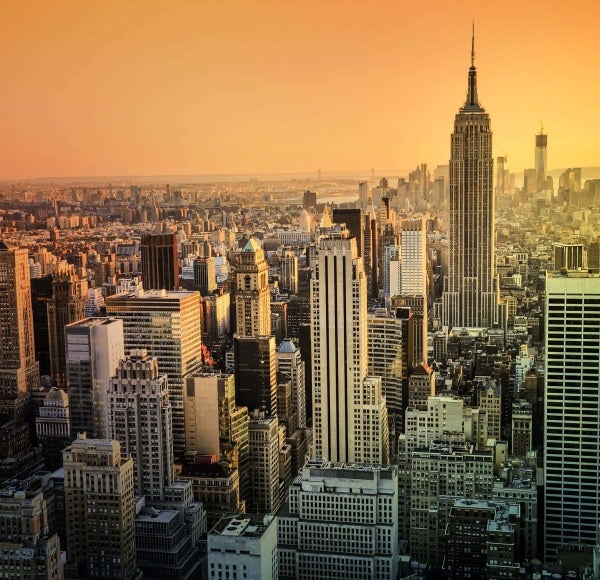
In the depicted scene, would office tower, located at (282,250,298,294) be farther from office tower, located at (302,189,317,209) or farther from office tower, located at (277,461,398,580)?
office tower, located at (277,461,398,580)

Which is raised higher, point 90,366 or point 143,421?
point 90,366

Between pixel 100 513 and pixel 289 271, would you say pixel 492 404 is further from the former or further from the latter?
pixel 100 513

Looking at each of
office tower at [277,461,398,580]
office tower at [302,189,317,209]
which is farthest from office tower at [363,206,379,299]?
office tower at [277,461,398,580]

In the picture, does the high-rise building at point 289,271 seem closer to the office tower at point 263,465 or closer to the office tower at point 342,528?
the office tower at point 263,465

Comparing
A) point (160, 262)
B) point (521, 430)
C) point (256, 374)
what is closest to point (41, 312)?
point (160, 262)

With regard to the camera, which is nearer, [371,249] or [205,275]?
[205,275]

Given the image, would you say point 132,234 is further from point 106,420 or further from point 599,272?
point 599,272
